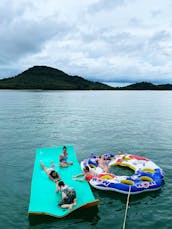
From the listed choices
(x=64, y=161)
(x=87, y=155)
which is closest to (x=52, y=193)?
(x=64, y=161)

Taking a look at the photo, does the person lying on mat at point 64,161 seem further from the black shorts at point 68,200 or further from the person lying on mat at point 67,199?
the black shorts at point 68,200

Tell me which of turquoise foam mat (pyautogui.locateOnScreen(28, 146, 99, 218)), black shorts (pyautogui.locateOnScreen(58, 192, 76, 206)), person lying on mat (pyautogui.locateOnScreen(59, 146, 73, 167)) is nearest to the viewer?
turquoise foam mat (pyautogui.locateOnScreen(28, 146, 99, 218))

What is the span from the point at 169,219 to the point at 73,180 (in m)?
5.58

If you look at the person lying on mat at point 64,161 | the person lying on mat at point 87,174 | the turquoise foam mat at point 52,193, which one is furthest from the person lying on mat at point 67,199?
the person lying on mat at point 64,161

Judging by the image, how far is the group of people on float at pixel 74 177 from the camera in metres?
11.0

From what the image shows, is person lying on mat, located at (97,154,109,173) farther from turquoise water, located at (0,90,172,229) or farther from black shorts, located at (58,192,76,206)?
black shorts, located at (58,192,76,206)

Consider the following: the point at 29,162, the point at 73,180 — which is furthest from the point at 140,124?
the point at 73,180

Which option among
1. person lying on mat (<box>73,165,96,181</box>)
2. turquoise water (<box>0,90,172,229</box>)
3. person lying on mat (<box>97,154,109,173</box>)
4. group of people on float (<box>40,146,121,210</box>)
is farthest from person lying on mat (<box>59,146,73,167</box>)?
turquoise water (<box>0,90,172,229</box>)

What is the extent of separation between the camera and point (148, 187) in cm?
1331

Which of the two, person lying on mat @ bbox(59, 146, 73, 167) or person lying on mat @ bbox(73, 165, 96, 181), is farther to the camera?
person lying on mat @ bbox(59, 146, 73, 167)

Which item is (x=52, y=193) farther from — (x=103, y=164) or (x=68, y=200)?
(x=103, y=164)

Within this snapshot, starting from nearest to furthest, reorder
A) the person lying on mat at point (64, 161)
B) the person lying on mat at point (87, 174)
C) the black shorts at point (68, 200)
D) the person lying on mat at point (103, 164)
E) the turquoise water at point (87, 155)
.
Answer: the turquoise water at point (87, 155) → the black shorts at point (68, 200) → the person lying on mat at point (87, 174) → the person lying on mat at point (64, 161) → the person lying on mat at point (103, 164)

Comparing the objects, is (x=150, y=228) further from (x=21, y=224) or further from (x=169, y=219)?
(x=21, y=224)

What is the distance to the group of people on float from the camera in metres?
11.0
